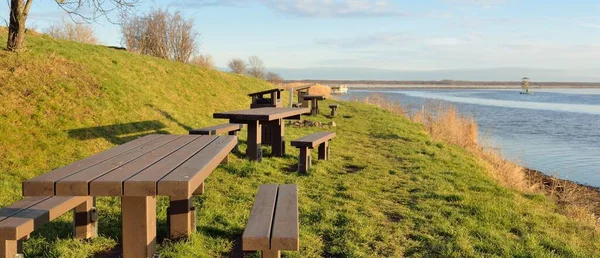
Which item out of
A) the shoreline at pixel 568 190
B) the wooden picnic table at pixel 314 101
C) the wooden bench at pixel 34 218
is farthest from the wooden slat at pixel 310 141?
the wooden picnic table at pixel 314 101

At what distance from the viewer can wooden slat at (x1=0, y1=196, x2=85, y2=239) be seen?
3.09 meters

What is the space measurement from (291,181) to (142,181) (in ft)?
13.1

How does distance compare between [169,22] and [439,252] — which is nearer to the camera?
[439,252]

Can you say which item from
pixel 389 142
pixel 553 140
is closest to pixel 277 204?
pixel 389 142

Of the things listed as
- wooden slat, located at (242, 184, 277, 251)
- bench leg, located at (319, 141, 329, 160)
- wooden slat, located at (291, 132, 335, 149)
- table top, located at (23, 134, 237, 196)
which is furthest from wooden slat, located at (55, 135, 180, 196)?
bench leg, located at (319, 141, 329, 160)

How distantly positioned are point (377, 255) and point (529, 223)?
7.07 feet

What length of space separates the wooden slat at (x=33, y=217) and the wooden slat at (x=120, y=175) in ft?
2.35

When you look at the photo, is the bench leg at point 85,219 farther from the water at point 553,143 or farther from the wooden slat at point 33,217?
the water at point 553,143

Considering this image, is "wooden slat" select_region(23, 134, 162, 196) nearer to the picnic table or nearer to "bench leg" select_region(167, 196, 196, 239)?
"bench leg" select_region(167, 196, 196, 239)

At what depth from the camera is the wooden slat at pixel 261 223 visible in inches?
115

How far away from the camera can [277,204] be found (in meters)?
3.74

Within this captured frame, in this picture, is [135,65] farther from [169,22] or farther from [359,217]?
[169,22]

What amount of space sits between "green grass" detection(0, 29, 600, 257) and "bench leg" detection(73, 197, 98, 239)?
0.10m

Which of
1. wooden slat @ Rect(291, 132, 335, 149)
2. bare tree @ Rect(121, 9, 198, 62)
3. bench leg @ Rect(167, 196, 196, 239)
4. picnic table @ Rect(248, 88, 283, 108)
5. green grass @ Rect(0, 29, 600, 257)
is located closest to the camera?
bench leg @ Rect(167, 196, 196, 239)
